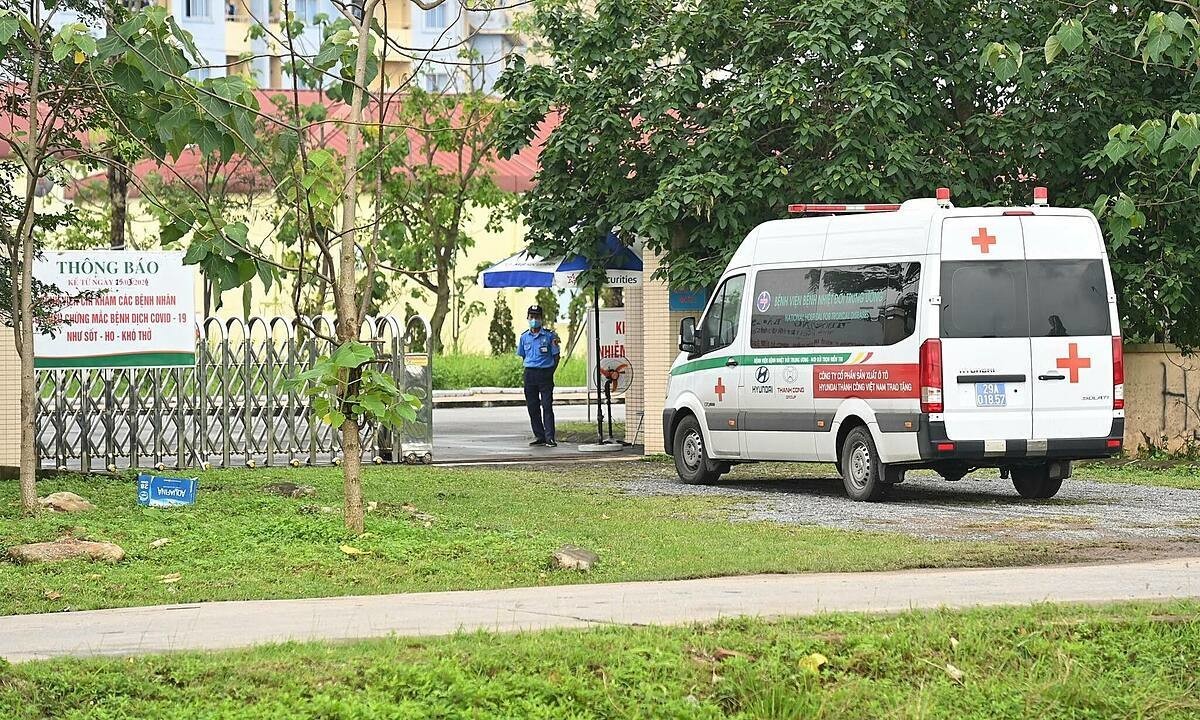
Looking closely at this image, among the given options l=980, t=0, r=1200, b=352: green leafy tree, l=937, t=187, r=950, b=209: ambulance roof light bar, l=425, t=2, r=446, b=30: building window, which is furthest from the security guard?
l=425, t=2, r=446, b=30: building window

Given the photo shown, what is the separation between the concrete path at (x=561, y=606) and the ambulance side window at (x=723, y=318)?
6941mm

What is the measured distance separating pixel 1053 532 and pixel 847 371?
3264mm

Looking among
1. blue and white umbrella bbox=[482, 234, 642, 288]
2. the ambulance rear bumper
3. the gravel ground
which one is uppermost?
blue and white umbrella bbox=[482, 234, 642, 288]

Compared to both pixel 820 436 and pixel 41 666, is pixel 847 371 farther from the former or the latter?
pixel 41 666

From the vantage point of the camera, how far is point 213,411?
20.6 m

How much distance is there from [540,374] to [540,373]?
0.01 meters

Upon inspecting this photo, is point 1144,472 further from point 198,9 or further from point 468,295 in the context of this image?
point 198,9

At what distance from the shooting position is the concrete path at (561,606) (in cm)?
865

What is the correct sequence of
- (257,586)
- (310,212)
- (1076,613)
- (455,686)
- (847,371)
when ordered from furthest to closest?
(847,371) < (310,212) < (257,586) < (1076,613) < (455,686)

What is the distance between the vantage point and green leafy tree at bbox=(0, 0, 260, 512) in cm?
1125

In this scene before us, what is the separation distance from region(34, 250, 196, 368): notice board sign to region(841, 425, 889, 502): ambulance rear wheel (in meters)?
7.21

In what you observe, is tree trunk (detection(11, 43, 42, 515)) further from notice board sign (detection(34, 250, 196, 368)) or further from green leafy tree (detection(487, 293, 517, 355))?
green leafy tree (detection(487, 293, 517, 355))

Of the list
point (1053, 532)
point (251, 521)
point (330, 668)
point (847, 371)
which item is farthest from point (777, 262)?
point (330, 668)

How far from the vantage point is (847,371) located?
639 inches
